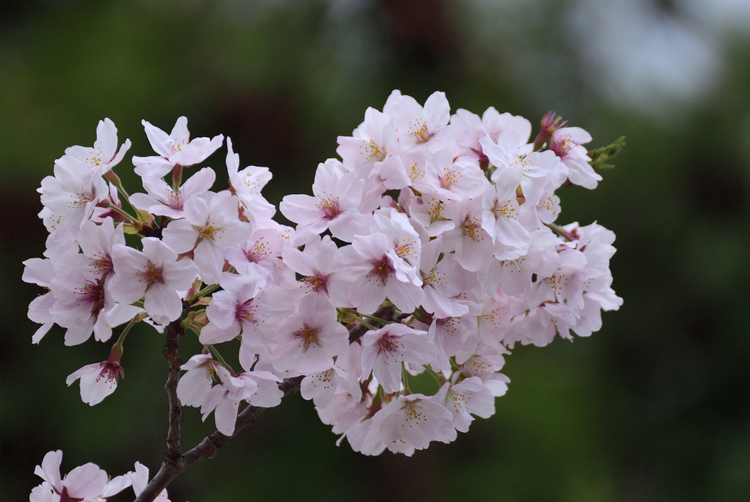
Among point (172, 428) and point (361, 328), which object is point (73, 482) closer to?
point (172, 428)

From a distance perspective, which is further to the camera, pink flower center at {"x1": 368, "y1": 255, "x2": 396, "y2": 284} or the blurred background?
the blurred background

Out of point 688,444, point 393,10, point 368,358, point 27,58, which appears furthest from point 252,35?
point 688,444

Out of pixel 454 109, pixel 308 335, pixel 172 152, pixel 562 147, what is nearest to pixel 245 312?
pixel 308 335

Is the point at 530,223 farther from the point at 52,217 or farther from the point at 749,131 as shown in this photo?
the point at 749,131

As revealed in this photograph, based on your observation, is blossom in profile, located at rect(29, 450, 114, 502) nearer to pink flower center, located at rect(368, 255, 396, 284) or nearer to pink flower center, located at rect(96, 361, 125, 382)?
pink flower center, located at rect(96, 361, 125, 382)

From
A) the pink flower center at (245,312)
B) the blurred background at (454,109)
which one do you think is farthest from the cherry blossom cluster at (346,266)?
the blurred background at (454,109)

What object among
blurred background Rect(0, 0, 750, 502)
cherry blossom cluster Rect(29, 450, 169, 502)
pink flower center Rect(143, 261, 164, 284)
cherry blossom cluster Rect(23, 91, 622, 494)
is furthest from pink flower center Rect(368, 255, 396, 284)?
blurred background Rect(0, 0, 750, 502)

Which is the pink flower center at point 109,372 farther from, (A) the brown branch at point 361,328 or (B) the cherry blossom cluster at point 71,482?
(A) the brown branch at point 361,328
